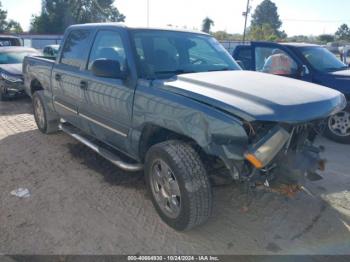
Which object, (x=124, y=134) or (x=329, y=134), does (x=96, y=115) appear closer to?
(x=124, y=134)

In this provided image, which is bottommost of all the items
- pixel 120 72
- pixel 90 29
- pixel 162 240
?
pixel 162 240

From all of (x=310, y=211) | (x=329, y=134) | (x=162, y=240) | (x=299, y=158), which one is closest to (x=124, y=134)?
(x=162, y=240)

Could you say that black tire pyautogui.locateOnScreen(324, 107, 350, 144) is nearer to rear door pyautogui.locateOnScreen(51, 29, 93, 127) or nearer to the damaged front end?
the damaged front end

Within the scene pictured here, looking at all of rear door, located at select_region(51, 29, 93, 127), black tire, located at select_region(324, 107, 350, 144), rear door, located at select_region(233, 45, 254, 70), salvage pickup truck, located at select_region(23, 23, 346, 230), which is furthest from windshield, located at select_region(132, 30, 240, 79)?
rear door, located at select_region(233, 45, 254, 70)

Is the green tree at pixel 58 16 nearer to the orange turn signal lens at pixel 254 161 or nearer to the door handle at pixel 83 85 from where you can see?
the door handle at pixel 83 85

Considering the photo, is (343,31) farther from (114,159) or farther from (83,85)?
(114,159)

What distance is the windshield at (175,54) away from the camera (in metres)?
3.72

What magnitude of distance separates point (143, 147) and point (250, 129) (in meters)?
1.38

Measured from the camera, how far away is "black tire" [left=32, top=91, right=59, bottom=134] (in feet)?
20.0

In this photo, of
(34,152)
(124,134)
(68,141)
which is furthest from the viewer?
(68,141)

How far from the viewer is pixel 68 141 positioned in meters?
6.06

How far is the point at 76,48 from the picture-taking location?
4.94 m

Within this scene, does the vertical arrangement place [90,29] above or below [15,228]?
above

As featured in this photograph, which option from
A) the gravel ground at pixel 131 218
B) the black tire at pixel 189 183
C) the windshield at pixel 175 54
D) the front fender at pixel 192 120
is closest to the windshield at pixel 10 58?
the gravel ground at pixel 131 218
